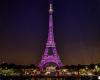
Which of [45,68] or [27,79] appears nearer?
[27,79]

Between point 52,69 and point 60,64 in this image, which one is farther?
point 52,69

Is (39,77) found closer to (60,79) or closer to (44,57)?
(60,79)

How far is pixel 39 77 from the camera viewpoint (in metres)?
46.3

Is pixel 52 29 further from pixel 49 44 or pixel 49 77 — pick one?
pixel 49 77

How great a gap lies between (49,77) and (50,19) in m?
10.4

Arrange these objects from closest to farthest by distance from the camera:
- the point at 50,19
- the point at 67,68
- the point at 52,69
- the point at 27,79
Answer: the point at 27,79, the point at 50,19, the point at 52,69, the point at 67,68

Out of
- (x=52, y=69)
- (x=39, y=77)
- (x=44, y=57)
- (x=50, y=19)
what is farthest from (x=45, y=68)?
(x=39, y=77)

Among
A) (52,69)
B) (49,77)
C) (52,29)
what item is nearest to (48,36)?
(52,29)

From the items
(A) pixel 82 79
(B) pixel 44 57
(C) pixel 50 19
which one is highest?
(C) pixel 50 19

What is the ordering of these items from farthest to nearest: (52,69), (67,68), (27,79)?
(67,68) < (52,69) < (27,79)

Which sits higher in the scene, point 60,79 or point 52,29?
point 52,29

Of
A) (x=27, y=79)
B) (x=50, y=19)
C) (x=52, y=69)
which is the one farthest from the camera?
(x=52, y=69)

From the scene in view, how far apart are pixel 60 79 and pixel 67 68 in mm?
15875

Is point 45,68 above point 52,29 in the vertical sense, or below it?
below
